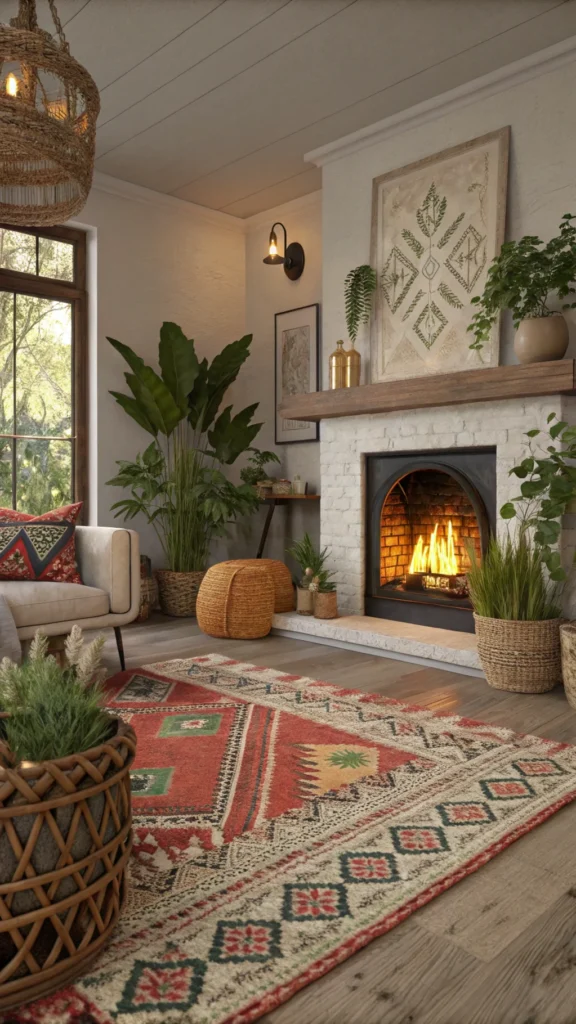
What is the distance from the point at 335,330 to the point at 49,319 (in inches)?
74.4

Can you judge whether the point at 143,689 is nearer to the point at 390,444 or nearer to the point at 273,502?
the point at 390,444

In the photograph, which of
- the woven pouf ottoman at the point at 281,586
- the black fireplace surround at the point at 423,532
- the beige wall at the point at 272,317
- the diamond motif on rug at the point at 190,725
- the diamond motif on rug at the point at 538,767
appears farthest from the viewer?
the beige wall at the point at 272,317

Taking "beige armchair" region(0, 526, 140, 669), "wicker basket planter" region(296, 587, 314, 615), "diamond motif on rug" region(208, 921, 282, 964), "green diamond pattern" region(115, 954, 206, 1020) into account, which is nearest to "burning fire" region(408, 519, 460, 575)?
"wicker basket planter" region(296, 587, 314, 615)

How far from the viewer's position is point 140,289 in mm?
5203

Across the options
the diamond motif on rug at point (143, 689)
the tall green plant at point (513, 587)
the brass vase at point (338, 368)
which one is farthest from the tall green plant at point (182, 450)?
the tall green plant at point (513, 587)

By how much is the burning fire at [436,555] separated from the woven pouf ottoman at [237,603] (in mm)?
876

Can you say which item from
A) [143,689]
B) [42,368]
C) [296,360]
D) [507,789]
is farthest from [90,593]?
[296,360]

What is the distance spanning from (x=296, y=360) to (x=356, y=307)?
1192mm

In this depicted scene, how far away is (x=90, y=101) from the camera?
82.0 inches

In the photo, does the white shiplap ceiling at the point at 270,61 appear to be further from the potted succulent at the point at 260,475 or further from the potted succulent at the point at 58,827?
the potted succulent at the point at 58,827

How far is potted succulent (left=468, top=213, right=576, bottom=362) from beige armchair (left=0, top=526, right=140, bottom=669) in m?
2.01

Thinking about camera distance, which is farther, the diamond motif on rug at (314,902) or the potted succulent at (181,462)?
the potted succulent at (181,462)

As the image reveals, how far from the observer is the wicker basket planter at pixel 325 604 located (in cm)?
416

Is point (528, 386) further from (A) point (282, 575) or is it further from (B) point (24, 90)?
(B) point (24, 90)
